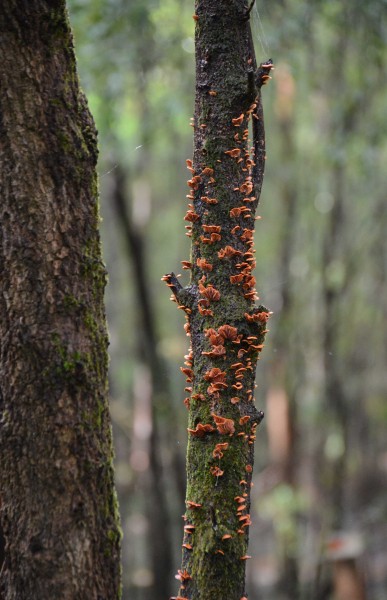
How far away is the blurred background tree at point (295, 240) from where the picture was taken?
6902 millimetres

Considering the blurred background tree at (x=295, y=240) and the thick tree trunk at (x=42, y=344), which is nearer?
the thick tree trunk at (x=42, y=344)

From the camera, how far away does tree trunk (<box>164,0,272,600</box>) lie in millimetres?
2062

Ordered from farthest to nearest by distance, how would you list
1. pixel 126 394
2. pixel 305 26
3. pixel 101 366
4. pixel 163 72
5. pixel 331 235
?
pixel 126 394 → pixel 331 235 → pixel 163 72 → pixel 305 26 → pixel 101 366

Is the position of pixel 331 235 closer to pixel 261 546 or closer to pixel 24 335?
pixel 24 335

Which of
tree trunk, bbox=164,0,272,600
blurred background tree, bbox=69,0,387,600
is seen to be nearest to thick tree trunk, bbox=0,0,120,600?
tree trunk, bbox=164,0,272,600

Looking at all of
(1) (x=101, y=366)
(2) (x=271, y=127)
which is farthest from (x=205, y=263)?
(2) (x=271, y=127)

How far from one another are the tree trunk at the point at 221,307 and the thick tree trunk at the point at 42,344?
1.04 ft

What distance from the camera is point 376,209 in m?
9.67

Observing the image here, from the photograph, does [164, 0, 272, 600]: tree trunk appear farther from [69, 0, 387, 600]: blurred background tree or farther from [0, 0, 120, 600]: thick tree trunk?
[69, 0, 387, 600]: blurred background tree

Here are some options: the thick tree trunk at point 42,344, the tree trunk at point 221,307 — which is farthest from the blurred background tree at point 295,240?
the thick tree trunk at point 42,344

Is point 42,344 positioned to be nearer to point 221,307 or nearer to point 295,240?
point 221,307

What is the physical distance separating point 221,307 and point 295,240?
8.55 meters

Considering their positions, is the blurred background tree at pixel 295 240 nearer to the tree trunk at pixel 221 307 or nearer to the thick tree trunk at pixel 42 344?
the tree trunk at pixel 221 307

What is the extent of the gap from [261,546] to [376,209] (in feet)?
32.6
